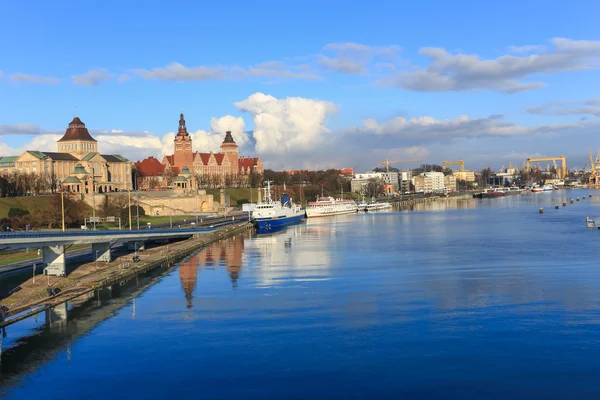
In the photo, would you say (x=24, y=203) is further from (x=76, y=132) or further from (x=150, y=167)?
(x=150, y=167)

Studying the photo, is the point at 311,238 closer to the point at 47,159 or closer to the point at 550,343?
the point at 550,343

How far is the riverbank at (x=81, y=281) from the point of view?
3181 cm

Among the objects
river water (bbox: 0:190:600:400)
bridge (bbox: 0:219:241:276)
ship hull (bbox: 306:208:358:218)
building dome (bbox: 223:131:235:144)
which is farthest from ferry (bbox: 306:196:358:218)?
river water (bbox: 0:190:600:400)

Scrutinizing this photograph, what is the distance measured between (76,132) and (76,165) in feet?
36.3

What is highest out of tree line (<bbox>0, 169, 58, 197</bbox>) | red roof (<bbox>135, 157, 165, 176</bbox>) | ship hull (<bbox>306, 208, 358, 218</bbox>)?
red roof (<bbox>135, 157, 165, 176</bbox>)

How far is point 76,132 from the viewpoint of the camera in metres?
122

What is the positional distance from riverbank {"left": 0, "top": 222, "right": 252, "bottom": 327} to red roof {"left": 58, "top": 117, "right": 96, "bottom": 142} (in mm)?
68249

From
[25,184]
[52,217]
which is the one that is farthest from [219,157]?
[52,217]

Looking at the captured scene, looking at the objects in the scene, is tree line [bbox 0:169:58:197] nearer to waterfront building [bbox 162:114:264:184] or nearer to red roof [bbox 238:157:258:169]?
waterfront building [bbox 162:114:264:184]

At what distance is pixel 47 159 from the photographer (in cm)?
11212

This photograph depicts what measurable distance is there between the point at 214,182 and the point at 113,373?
124850 mm

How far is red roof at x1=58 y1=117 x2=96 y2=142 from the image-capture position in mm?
121625

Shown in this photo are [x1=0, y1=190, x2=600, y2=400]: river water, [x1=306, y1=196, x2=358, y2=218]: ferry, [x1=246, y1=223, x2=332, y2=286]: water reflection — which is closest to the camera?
[x1=0, y1=190, x2=600, y2=400]: river water

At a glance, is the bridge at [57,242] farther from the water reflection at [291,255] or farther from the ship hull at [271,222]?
the ship hull at [271,222]
